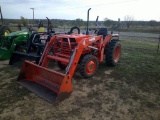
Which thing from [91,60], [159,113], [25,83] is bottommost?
Result: [159,113]

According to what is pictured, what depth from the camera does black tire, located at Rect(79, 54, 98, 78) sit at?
15.9ft

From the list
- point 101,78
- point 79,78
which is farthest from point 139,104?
point 79,78

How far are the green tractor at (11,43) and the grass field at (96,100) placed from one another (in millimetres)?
1651

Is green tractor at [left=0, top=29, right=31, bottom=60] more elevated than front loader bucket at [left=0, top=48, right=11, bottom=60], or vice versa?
green tractor at [left=0, top=29, right=31, bottom=60]

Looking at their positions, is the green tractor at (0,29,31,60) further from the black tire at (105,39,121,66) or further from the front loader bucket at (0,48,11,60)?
the black tire at (105,39,121,66)

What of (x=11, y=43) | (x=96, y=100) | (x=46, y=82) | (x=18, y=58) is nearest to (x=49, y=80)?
(x=46, y=82)

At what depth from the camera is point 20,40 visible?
743 centimetres

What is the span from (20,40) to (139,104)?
18.9 ft

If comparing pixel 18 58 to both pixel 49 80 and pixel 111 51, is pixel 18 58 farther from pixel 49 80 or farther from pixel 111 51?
pixel 111 51

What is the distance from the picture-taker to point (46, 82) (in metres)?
4.28

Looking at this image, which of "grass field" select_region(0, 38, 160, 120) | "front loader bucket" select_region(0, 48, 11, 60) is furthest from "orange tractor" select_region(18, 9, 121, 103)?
"front loader bucket" select_region(0, 48, 11, 60)

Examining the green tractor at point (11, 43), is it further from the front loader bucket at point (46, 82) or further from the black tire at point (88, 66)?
the black tire at point (88, 66)

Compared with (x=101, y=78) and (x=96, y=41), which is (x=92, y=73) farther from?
(x=96, y=41)

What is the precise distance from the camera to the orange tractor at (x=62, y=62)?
152 inches
